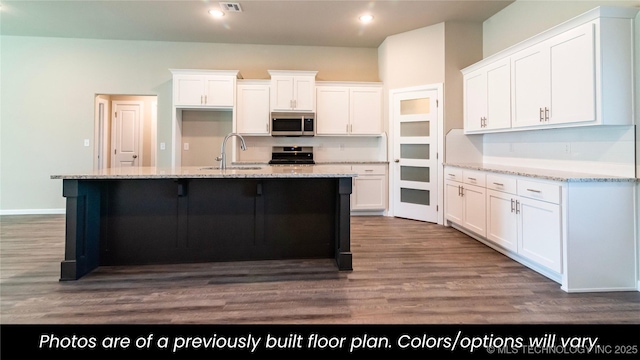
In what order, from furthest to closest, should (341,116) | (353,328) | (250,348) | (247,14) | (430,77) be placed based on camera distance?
(341,116) → (430,77) → (247,14) → (353,328) → (250,348)

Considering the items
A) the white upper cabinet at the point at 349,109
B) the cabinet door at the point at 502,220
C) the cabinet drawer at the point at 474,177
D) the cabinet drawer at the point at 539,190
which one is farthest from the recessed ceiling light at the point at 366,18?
the cabinet drawer at the point at 539,190

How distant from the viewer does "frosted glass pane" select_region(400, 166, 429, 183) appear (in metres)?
4.74

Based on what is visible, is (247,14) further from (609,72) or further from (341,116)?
(609,72)

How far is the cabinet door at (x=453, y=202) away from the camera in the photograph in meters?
4.01

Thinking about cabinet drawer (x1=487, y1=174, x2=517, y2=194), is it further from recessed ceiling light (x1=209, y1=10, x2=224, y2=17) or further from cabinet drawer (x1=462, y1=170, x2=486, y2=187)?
recessed ceiling light (x1=209, y1=10, x2=224, y2=17)

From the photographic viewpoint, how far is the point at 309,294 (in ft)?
7.52

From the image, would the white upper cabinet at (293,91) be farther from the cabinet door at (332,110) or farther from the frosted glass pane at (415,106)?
the frosted glass pane at (415,106)

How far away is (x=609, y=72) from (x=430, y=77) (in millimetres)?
2374

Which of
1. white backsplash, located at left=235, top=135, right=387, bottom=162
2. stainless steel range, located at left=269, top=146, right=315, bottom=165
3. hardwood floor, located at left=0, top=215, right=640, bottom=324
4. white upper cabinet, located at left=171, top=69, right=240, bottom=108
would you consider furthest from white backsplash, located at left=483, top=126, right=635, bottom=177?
white upper cabinet, located at left=171, top=69, right=240, bottom=108

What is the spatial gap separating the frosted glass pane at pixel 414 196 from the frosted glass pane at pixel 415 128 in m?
0.86

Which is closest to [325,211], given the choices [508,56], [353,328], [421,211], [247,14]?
[353,328]

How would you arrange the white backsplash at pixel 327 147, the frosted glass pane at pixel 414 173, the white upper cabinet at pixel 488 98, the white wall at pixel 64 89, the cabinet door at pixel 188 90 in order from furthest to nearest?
1. the white backsplash at pixel 327 147
2. the white wall at pixel 64 89
3. the cabinet door at pixel 188 90
4. the frosted glass pane at pixel 414 173
5. the white upper cabinet at pixel 488 98

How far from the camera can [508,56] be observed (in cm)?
347

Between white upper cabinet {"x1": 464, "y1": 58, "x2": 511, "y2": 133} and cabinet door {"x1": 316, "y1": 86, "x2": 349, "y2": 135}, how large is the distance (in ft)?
6.04
